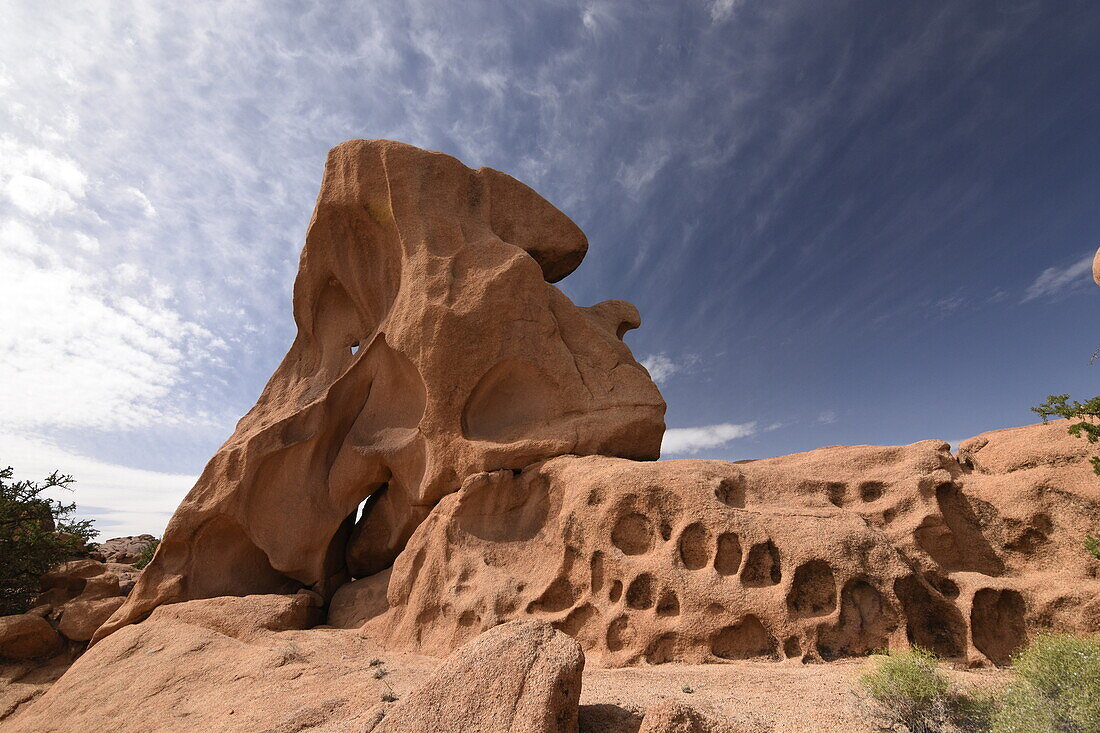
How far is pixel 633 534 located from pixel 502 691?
11.4 ft

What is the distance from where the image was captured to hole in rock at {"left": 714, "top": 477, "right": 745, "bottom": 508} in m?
6.43

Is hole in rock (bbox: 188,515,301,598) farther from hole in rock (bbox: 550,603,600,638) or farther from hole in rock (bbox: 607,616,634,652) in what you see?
hole in rock (bbox: 607,616,634,652)

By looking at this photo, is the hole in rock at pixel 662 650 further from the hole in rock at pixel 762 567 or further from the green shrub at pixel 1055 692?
the green shrub at pixel 1055 692

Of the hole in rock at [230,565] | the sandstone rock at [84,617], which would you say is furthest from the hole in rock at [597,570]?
the sandstone rock at [84,617]

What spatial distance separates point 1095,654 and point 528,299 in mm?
7592

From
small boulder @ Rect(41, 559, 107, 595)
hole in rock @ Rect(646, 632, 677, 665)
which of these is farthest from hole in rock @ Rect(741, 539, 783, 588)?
small boulder @ Rect(41, 559, 107, 595)

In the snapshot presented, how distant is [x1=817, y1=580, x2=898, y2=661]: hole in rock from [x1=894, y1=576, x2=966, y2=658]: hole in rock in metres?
0.17

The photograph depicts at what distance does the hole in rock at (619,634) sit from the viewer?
590 centimetres

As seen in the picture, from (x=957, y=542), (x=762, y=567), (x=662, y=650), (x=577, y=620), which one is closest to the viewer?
(x=662, y=650)

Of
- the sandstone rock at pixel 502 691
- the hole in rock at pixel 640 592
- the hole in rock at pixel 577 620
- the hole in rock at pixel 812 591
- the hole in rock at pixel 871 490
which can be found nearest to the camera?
the sandstone rock at pixel 502 691

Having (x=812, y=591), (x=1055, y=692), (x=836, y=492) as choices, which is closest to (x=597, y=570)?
(x=812, y=591)

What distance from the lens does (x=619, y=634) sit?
5.97 meters

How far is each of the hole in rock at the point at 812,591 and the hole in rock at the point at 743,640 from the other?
1.18ft

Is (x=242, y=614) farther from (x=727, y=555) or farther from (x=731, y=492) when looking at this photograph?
(x=731, y=492)
